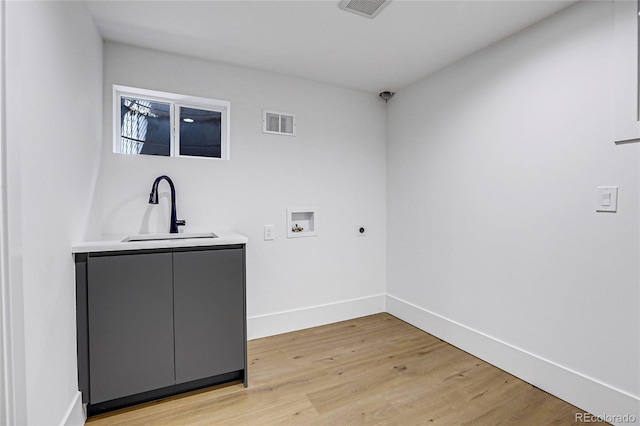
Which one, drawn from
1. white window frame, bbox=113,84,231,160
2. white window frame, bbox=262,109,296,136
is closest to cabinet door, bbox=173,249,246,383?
white window frame, bbox=113,84,231,160

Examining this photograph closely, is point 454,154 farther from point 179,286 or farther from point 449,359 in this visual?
point 179,286

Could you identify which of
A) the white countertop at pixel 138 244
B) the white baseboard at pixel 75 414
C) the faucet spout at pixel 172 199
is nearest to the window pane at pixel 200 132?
the faucet spout at pixel 172 199

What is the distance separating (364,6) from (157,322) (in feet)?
7.32

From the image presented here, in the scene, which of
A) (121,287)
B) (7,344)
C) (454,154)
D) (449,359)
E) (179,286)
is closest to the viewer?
(7,344)

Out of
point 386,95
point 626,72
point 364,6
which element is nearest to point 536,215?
point 626,72

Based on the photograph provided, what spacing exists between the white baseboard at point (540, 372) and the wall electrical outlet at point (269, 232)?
1.56m

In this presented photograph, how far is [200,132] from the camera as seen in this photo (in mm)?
2643

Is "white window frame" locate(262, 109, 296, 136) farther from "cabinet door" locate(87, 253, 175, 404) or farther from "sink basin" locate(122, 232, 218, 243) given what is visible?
"cabinet door" locate(87, 253, 175, 404)

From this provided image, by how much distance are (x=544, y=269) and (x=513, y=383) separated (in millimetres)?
784

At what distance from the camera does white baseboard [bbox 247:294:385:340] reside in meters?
2.75

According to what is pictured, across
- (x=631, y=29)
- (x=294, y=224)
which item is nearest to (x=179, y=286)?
(x=294, y=224)

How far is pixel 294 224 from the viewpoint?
2.95 m

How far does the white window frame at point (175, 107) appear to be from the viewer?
2.34m

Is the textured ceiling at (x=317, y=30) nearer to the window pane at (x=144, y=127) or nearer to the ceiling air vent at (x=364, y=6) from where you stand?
the ceiling air vent at (x=364, y=6)
